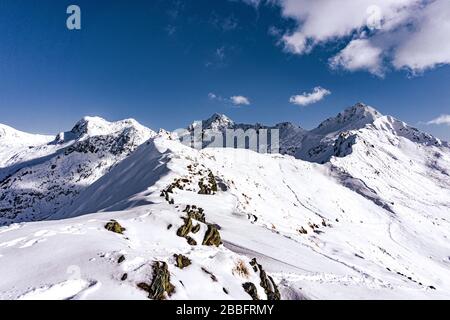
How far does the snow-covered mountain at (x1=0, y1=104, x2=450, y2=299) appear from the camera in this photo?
44.9 ft

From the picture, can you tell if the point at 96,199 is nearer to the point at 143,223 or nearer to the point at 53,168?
the point at 143,223

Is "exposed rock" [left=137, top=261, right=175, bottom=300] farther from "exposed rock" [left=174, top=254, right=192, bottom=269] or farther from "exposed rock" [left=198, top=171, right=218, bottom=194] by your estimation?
"exposed rock" [left=198, top=171, right=218, bottom=194]

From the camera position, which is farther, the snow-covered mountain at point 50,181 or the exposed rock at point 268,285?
the snow-covered mountain at point 50,181

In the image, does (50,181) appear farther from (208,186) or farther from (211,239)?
(211,239)

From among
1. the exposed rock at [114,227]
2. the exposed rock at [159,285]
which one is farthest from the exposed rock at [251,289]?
the exposed rock at [114,227]

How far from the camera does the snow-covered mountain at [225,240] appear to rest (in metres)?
13.7

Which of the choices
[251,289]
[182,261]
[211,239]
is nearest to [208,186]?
[211,239]

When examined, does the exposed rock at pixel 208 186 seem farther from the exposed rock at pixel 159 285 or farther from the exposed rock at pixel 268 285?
the exposed rock at pixel 159 285

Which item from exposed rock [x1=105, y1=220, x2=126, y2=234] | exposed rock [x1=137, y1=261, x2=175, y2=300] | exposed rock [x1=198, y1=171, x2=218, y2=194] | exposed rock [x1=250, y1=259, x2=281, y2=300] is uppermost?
exposed rock [x1=198, y1=171, x2=218, y2=194]

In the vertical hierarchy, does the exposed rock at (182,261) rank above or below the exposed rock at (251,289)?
above

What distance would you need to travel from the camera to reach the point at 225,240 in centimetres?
2516

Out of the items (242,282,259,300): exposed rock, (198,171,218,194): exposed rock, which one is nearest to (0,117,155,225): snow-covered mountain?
(198,171,218,194): exposed rock
